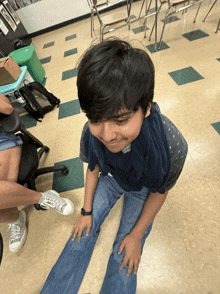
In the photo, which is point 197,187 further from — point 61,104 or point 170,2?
point 170,2

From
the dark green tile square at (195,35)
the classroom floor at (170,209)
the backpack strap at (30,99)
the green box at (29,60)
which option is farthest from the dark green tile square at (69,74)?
the dark green tile square at (195,35)

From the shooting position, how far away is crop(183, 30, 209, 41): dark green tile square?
2.04 metres

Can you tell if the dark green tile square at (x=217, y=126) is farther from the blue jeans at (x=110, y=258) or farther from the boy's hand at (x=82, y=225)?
the boy's hand at (x=82, y=225)

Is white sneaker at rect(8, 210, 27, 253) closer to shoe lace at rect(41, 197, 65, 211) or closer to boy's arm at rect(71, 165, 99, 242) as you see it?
shoe lace at rect(41, 197, 65, 211)

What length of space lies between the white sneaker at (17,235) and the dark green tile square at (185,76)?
188 centimetres

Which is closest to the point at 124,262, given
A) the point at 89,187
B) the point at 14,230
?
the point at 89,187

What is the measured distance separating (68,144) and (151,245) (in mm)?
1034

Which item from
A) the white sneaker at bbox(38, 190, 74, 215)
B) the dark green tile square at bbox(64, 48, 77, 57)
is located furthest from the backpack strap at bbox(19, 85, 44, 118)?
the dark green tile square at bbox(64, 48, 77, 57)

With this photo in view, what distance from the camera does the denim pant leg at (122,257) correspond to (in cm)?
63

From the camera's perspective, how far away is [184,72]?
1.67 meters

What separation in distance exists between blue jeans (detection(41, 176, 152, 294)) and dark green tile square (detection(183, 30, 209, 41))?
240 cm

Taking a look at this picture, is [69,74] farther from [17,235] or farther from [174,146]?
[174,146]

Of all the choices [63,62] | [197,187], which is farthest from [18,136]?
[63,62]

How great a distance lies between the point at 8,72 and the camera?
1407 mm
